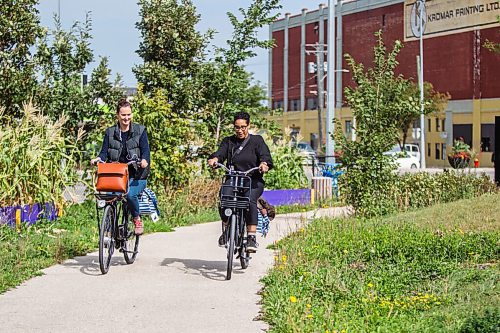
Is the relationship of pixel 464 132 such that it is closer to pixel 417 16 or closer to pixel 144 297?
pixel 417 16

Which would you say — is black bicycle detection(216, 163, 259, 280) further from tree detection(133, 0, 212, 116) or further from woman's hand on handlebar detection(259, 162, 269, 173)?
tree detection(133, 0, 212, 116)

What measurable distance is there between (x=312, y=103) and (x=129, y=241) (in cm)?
7158

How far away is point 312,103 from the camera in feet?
271

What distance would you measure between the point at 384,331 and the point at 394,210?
939 centimetres

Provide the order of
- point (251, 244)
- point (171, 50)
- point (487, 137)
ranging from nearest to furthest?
point (251, 244), point (171, 50), point (487, 137)

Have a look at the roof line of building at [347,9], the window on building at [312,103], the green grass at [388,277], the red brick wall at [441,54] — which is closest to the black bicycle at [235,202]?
the green grass at [388,277]

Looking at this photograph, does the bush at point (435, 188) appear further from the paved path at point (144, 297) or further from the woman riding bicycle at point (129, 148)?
the woman riding bicycle at point (129, 148)

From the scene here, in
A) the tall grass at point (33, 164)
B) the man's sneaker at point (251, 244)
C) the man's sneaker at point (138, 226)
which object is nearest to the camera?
the man's sneaker at point (251, 244)

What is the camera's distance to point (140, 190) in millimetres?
11102

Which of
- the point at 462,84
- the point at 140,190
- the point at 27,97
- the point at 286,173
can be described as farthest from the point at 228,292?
the point at 462,84

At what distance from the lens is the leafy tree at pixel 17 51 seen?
55.2ft

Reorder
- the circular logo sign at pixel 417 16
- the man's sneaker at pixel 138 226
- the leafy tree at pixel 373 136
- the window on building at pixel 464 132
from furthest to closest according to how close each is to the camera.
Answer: the circular logo sign at pixel 417 16 → the window on building at pixel 464 132 → the leafy tree at pixel 373 136 → the man's sneaker at pixel 138 226

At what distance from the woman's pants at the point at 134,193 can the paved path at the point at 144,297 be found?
652mm

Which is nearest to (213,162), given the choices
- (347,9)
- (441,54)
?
(441,54)
